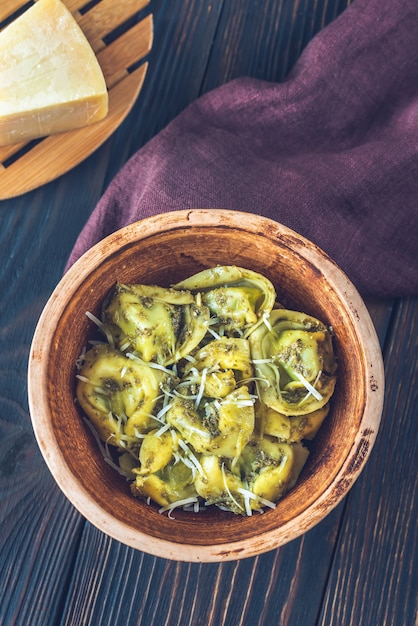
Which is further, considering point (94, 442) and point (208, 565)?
point (208, 565)

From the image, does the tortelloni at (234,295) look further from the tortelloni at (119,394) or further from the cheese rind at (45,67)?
the cheese rind at (45,67)

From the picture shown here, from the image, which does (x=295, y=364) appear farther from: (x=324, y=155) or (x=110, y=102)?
(x=110, y=102)

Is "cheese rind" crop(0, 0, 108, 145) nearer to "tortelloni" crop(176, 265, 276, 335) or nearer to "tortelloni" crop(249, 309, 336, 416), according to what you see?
"tortelloni" crop(176, 265, 276, 335)

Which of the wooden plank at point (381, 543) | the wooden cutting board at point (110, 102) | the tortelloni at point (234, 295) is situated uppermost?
the wooden cutting board at point (110, 102)

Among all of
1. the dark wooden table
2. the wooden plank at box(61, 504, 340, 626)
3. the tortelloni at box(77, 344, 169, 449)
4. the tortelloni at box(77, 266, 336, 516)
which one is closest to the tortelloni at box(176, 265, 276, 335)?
the tortelloni at box(77, 266, 336, 516)

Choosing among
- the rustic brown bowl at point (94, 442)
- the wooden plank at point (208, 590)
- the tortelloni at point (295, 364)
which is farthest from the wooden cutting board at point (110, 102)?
the wooden plank at point (208, 590)

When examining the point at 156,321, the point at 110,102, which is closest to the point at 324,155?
the point at 110,102

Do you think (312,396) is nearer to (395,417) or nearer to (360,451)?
(360,451)
